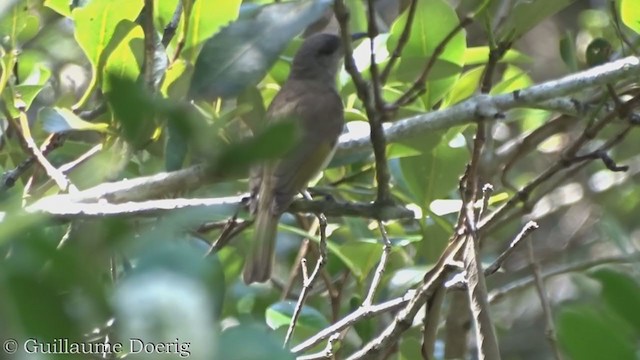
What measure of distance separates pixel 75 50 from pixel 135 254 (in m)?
2.70

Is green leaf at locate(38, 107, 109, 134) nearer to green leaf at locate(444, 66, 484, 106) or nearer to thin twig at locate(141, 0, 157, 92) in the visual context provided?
thin twig at locate(141, 0, 157, 92)

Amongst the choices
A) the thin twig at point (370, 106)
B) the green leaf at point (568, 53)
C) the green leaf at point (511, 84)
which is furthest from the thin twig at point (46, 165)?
the green leaf at point (568, 53)

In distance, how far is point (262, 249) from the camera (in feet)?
6.75

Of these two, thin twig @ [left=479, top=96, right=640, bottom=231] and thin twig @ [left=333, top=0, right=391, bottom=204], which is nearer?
thin twig @ [left=333, top=0, right=391, bottom=204]

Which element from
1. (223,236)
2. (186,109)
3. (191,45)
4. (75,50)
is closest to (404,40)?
(191,45)

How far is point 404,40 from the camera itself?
1.72 m

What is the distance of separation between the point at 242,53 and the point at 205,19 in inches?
26.8

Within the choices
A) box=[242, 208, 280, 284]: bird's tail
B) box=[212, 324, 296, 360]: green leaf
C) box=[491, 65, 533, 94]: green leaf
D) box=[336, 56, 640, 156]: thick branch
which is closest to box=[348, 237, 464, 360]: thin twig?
box=[336, 56, 640, 156]: thick branch

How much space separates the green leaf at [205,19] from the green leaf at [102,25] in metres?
0.10

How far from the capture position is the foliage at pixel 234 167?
58cm

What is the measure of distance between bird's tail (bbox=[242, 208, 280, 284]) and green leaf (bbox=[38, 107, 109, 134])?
1.35ft

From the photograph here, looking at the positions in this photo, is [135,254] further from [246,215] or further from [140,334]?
Answer: [246,215]

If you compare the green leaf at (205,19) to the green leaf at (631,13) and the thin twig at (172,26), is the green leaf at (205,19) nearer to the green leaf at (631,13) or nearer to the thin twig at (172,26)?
the thin twig at (172,26)

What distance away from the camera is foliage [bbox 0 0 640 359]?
1.91 feet
